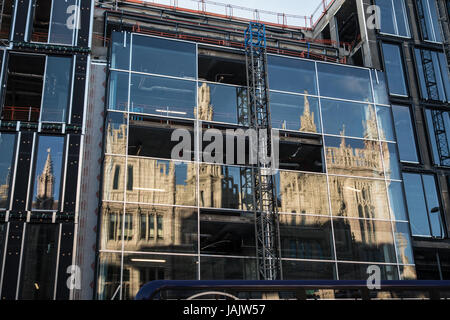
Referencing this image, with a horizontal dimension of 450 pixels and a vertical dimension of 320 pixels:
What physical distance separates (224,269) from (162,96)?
994 centimetres

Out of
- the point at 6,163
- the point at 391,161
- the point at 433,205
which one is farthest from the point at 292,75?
the point at 6,163

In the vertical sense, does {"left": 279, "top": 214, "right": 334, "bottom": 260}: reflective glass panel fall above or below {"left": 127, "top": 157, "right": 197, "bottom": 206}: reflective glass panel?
below

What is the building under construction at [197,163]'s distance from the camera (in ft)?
80.2

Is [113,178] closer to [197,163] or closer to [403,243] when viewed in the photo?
[197,163]

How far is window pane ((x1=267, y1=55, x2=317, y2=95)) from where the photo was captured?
30797 millimetres

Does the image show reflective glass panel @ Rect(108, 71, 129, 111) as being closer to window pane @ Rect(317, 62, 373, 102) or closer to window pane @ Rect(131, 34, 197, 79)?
window pane @ Rect(131, 34, 197, 79)

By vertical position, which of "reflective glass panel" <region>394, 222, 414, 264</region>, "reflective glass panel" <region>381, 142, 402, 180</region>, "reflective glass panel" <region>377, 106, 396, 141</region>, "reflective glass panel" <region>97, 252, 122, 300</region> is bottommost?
"reflective glass panel" <region>97, 252, 122, 300</region>

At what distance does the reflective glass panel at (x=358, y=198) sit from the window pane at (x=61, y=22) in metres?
16.9

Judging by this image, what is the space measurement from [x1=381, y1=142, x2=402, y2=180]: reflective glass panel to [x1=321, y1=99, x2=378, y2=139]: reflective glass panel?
986mm

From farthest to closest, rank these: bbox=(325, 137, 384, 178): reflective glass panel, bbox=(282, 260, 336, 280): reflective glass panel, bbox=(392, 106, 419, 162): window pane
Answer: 1. bbox=(392, 106, 419, 162): window pane
2. bbox=(325, 137, 384, 178): reflective glass panel
3. bbox=(282, 260, 336, 280): reflective glass panel

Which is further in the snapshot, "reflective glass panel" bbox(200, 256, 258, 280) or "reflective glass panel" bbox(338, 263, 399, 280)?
"reflective glass panel" bbox(338, 263, 399, 280)

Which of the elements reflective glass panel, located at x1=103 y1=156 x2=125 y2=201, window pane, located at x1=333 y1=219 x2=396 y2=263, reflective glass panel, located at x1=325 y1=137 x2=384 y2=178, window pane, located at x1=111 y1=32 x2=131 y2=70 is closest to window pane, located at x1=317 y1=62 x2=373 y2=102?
reflective glass panel, located at x1=325 y1=137 x2=384 y2=178
